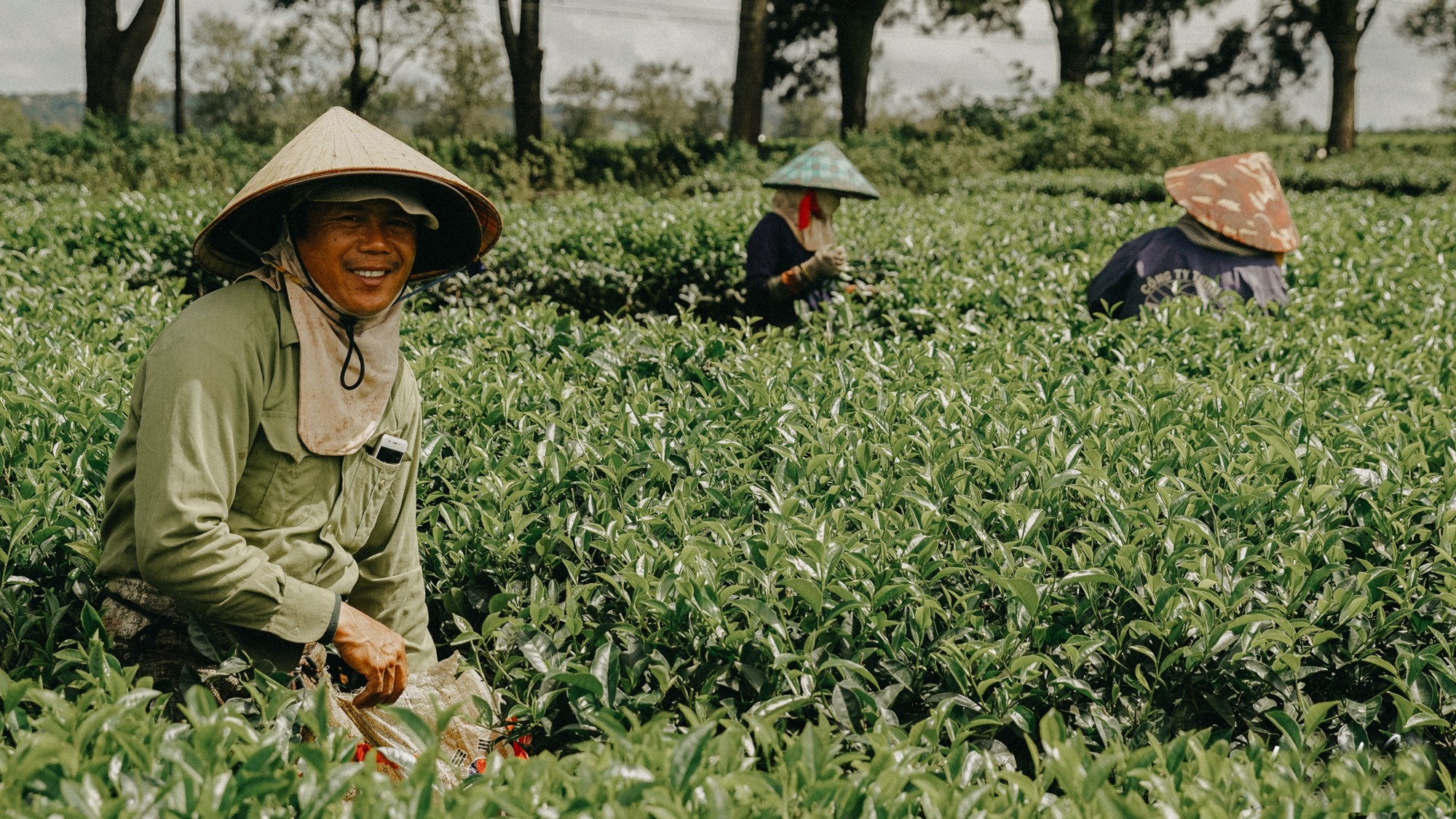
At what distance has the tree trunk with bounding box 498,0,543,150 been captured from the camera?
22.4m

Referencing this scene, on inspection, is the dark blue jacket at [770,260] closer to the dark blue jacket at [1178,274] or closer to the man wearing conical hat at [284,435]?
the dark blue jacket at [1178,274]

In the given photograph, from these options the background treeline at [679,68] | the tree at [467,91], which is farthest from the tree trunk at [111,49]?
the tree at [467,91]

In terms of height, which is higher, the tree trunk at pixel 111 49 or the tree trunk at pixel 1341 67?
the tree trunk at pixel 1341 67

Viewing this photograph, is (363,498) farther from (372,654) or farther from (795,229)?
(795,229)

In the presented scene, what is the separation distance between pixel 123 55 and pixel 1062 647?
21.3 metres

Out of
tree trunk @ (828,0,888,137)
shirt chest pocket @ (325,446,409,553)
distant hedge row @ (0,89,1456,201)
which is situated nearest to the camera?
shirt chest pocket @ (325,446,409,553)

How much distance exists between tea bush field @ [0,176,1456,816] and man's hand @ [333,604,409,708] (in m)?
0.18

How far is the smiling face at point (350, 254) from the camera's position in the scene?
7.73ft

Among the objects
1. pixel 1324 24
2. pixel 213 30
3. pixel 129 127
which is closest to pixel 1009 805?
pixel 129 127

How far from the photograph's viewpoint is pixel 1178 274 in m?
5.39

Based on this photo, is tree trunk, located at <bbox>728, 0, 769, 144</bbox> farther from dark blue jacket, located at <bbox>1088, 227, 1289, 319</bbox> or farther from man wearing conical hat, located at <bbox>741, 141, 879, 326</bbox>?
dark blue jacket, located at <bbox>1088, 227, 1289, 319</bbox>

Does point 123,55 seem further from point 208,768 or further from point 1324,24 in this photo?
point 1324,24

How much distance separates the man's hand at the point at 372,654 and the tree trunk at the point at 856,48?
28466mm

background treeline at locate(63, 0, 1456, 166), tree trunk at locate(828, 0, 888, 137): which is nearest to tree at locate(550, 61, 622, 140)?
background treeline at locate(63, 0, 1456, 166)
